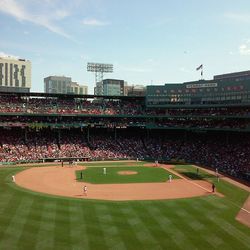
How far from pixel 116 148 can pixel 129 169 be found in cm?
1468

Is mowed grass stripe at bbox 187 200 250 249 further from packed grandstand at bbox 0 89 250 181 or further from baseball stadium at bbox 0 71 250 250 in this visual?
packed grandstand at bbox 0 89 250 181

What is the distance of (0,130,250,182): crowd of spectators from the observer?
61719mm

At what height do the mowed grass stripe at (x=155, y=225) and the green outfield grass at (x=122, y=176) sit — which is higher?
the green outfield grass at (x=122, y=176)

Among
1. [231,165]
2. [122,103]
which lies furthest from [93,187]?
[122,103]

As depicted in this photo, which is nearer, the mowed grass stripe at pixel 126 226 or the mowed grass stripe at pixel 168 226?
the mowed grass stripe at pixel 126 226

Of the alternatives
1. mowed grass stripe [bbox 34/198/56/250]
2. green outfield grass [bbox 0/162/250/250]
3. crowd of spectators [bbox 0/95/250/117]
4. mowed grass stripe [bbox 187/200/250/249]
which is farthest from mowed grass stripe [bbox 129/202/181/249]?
crowd of spectators [bbox 0/95/250/117]

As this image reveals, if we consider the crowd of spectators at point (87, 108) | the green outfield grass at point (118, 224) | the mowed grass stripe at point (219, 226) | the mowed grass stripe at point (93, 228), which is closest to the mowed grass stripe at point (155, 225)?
the green outfield grass at point (118, 224)

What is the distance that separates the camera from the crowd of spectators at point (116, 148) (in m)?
61.7

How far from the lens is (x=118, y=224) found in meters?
29.0

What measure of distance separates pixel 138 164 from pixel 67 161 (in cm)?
1271

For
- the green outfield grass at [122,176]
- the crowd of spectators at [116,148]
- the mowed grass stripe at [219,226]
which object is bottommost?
the mowed grass stripe at [219,226]

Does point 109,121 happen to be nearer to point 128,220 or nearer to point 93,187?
point 93,187

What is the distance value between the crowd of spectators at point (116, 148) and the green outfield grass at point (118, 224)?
2408 cm

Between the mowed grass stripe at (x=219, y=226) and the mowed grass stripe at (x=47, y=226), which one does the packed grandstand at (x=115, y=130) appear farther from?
the mowed grass stripe at (x=47, y=226)
